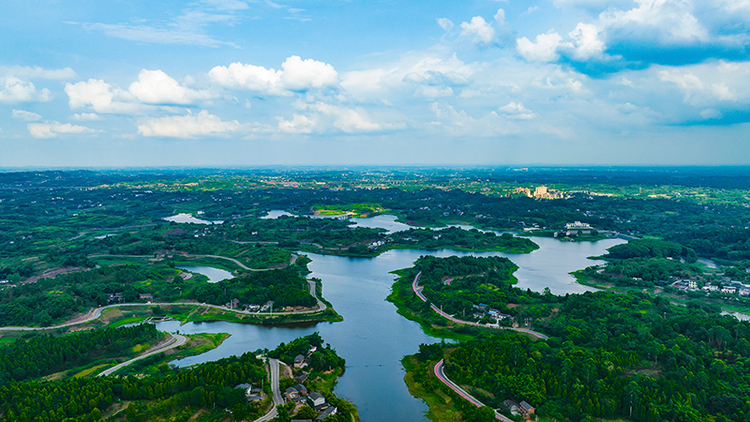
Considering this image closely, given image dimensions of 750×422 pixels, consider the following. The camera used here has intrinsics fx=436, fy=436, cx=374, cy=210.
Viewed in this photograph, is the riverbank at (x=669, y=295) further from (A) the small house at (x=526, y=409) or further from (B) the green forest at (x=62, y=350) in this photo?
(B) the green forest at (x=62, y=350)

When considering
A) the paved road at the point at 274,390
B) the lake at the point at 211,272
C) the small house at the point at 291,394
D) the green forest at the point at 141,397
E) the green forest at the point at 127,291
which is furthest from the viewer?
the lake at the point at 211,272

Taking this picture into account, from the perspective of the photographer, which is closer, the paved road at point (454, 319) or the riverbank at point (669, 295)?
the paved road at point (454, 319)

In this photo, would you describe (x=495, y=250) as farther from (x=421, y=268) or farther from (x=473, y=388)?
(x=473, y=388)

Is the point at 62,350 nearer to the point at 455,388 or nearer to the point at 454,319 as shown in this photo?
the point at 455,388

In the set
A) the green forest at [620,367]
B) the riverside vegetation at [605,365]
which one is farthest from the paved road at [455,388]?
the green forest at [620,367]

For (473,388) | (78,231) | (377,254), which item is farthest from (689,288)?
(78,231)

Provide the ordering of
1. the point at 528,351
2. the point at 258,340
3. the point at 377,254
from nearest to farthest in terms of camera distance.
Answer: the point at 528,351, the point at 258,340, the point at 377,254
